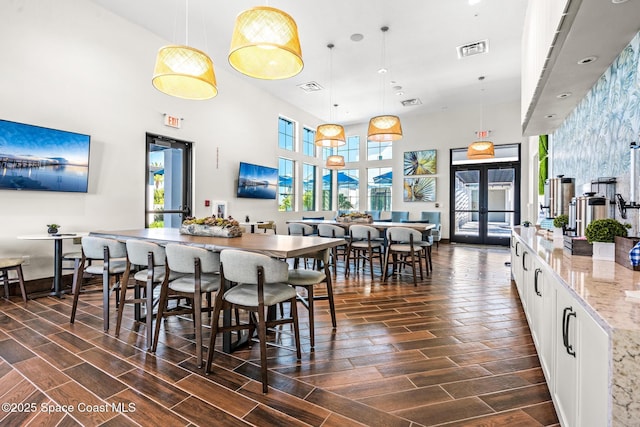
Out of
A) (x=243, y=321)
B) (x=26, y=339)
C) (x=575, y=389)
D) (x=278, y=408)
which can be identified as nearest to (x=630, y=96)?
(x=575, y=389)

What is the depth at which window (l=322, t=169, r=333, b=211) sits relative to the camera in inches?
437

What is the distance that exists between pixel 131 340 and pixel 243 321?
3.08ft

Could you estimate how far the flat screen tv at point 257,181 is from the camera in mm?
7410

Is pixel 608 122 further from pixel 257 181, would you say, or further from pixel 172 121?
pixel 257 181

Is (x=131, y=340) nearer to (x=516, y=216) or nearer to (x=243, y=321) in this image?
(x=243, y=321)

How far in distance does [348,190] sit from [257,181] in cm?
458

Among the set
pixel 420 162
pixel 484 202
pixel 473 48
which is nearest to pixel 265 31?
pixel 473 48

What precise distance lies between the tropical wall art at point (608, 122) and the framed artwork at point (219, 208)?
595cm

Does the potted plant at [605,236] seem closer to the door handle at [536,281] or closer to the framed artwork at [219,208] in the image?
the door handle at [536,281]

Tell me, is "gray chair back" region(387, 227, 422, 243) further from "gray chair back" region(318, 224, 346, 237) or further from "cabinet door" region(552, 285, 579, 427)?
"cabinet door" region(552, 285, 579, 427)

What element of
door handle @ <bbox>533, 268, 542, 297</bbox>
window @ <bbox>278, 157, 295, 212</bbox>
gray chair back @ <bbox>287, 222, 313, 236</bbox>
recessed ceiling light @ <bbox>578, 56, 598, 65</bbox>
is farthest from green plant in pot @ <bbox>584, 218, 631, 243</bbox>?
window @ <bbox>278, 157, 295, 212</bbox>

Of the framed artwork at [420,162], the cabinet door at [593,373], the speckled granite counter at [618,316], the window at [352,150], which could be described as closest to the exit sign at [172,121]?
the speckled granite counter at [618,316]

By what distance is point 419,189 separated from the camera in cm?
1035

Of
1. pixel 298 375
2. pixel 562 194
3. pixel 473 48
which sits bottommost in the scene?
pixel 298 375
